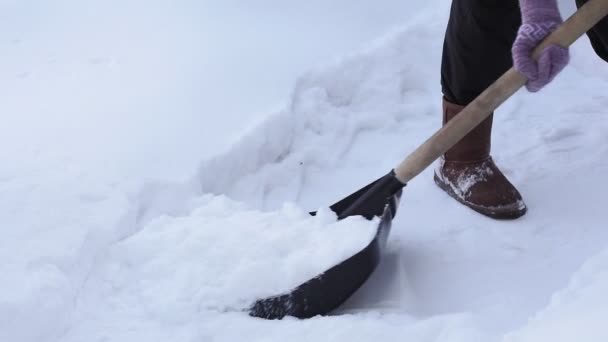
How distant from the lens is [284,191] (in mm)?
1719

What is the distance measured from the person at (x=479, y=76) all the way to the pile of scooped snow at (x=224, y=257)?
39 cm

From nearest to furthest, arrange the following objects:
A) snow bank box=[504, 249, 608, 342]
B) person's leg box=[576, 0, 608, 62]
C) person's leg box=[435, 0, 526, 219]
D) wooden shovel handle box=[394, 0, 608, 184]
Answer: snow bank box=[504, 249, 608, 342]
wooden shovel handle box=[394, 0, 608, 184]
person's leg box=[576, 0, 608, 62]
person's leg box=[435, 0, 526, 219]

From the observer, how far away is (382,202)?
4.55ft

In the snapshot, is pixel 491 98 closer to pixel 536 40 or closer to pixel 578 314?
pixel 536 40

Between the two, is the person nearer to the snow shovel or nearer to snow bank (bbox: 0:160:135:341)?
the snow shovel

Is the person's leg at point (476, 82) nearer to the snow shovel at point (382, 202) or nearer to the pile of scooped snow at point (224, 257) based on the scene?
the snow shovel at point (382, 202)

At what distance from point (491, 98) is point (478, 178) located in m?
0.37

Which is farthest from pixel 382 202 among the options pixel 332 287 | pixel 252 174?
pixel 252 174

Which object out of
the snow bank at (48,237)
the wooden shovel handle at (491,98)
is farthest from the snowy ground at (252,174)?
the wooden shovel handle at (491,98)

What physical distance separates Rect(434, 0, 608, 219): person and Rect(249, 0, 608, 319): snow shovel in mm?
67

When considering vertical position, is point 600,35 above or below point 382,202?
above

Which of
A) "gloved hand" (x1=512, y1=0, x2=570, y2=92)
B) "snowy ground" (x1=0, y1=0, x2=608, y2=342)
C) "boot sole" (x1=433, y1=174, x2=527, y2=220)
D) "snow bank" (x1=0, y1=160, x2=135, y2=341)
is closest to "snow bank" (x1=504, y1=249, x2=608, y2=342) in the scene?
"snowy ground" (x1=0, y1=0, x2=608, y2=342)

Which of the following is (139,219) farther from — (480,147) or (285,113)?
(480,147)

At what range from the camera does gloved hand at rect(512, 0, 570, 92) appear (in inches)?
46.1
